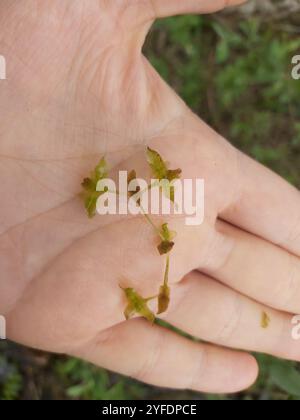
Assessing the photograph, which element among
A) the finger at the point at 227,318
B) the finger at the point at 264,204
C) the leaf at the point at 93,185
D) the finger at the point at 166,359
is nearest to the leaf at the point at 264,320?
the finger at the point at 227,318

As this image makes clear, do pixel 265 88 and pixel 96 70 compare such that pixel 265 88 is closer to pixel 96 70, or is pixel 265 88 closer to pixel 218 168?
pixel 218 168

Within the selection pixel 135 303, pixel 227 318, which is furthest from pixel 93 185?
pixel 227 318

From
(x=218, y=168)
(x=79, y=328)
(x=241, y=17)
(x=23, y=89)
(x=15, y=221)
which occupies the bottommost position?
(x=79, y=328)

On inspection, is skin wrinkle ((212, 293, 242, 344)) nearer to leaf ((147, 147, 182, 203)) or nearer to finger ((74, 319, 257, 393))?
finger ((74, 319, 257, 393))

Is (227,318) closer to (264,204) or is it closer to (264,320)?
(264,320)

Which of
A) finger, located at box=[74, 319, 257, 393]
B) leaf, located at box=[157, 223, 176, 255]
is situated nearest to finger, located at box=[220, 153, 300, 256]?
leaf, located at box=[157, 223, 176, 255]
